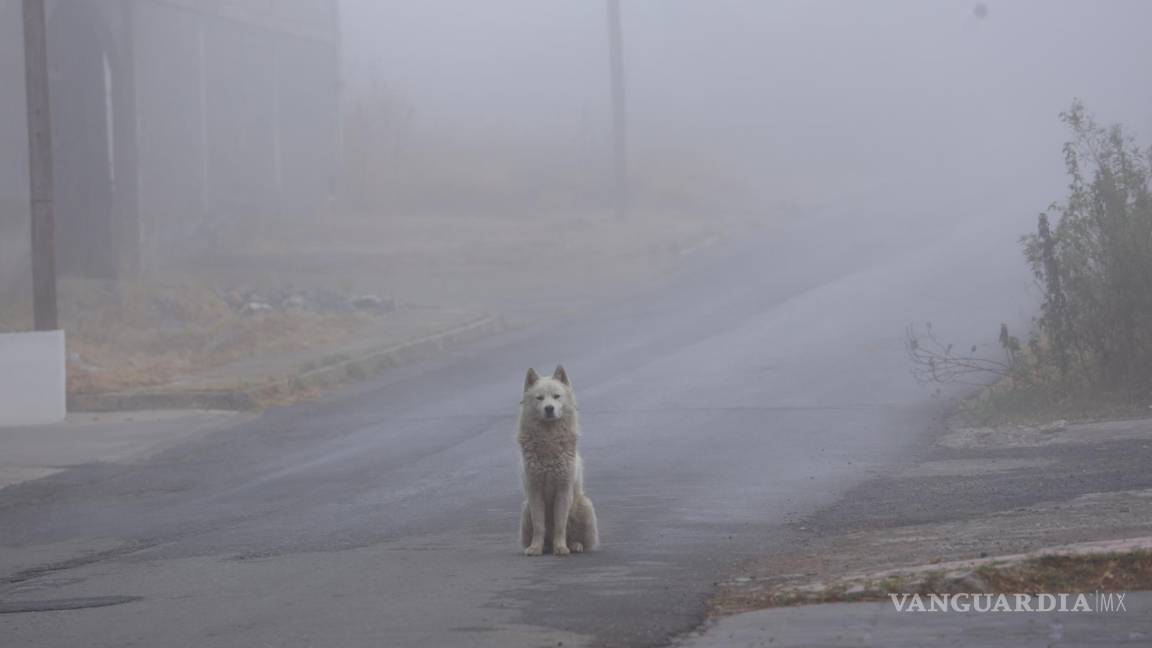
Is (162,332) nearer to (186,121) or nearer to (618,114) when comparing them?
(186,121)

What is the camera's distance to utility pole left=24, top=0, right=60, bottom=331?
64.1 ft

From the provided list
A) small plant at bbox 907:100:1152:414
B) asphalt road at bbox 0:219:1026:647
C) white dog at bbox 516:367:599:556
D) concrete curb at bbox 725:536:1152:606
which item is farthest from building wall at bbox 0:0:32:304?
concrete curb at bbox 725:536:1152:606

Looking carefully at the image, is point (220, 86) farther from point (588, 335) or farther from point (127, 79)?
point (588, 335)

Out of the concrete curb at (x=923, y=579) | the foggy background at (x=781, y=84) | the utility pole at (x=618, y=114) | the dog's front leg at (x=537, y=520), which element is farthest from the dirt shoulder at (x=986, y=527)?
the foggy background at (x=781, y=84)

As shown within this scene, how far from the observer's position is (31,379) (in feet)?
61.0

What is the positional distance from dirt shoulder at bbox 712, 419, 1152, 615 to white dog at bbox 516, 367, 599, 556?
3.86 ft

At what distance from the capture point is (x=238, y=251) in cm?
3528

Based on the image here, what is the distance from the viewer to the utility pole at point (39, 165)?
19531mm

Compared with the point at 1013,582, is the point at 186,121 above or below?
above

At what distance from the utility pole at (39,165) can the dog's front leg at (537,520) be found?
39.0 ft

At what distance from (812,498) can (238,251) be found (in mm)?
25378

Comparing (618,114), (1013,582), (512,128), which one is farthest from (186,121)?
(512,128)

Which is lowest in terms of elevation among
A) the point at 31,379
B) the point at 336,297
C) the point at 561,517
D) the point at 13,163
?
the point at 561,517

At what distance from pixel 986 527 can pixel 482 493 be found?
15.0 feet
